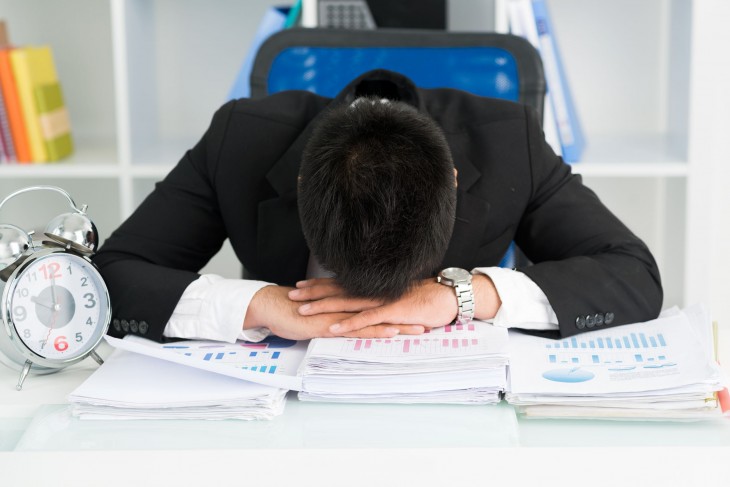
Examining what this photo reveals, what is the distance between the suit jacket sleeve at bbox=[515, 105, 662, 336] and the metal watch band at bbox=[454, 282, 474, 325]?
0.11 metres

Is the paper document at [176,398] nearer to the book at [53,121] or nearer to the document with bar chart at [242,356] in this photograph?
the document with bar chart at [242,356]

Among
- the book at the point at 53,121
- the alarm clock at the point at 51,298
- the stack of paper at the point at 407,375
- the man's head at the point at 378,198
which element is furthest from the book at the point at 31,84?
the stack of paper at the point at 407,375

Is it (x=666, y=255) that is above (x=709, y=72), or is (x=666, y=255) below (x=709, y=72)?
below

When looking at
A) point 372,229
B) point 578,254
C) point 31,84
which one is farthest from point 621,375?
point 31,84

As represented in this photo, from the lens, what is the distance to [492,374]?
3.25 ft

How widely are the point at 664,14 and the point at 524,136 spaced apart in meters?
1.39

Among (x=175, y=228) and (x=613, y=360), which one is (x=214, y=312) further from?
(x=613, y=360)

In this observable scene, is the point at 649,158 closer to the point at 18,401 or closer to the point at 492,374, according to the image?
the point at 492,374

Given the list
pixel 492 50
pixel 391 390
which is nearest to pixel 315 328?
pixel 391 390

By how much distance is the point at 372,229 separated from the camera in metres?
1.02

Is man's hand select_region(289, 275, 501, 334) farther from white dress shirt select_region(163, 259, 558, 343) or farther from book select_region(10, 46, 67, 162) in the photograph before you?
book select_region(10, 46, 67, 162)

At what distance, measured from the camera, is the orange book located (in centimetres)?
230

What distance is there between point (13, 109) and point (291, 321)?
150 centimetres

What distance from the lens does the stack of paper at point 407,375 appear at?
98 cm
